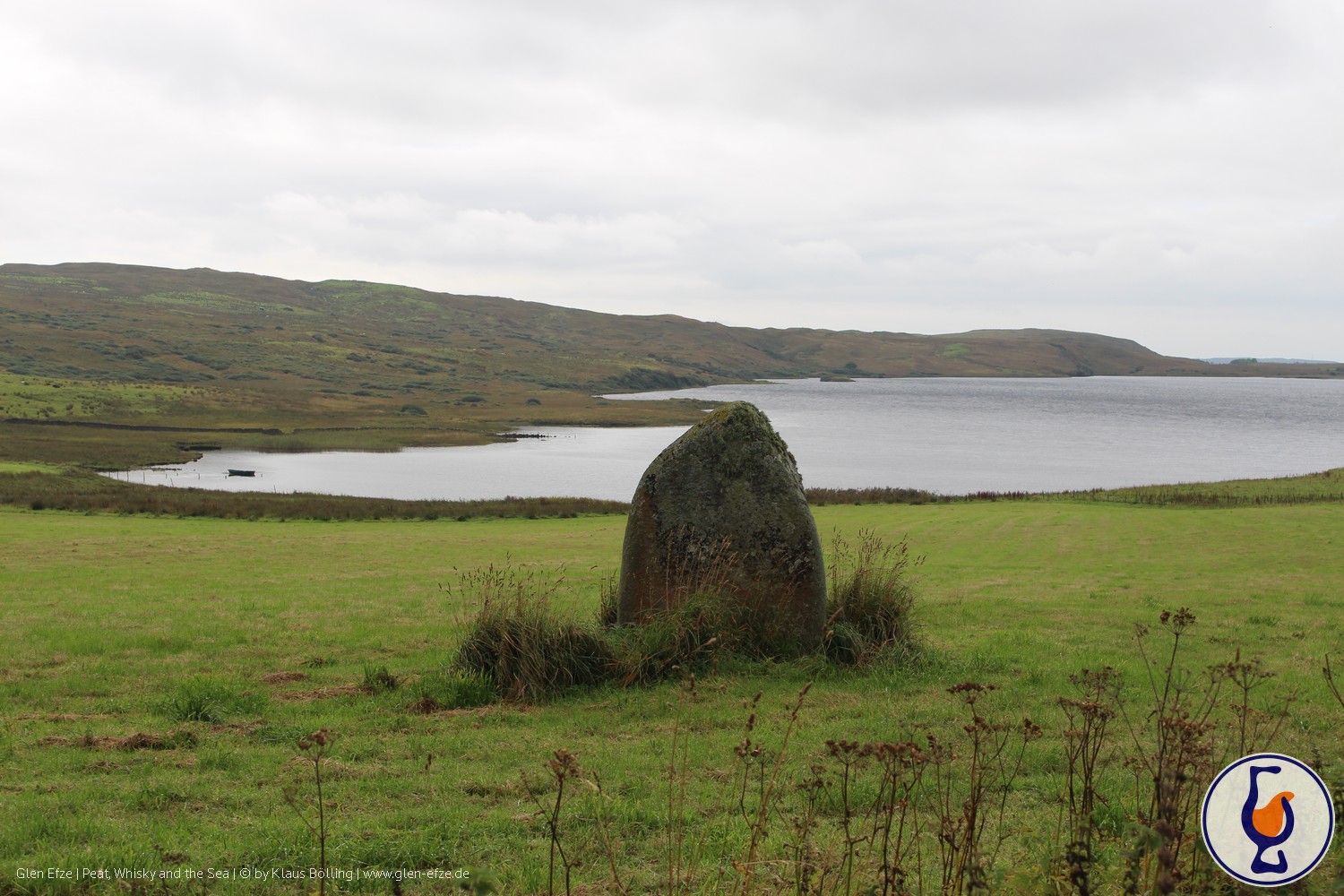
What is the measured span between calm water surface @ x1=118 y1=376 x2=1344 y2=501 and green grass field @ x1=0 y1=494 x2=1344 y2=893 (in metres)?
36.1

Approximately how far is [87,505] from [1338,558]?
129 ft

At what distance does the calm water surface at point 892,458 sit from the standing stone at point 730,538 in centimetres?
4024

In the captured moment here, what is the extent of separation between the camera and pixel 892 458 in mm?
76625

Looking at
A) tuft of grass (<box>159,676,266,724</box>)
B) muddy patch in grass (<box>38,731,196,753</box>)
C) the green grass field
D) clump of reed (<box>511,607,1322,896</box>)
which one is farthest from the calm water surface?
clump of reed (<box>511,607,1322,896</box>)

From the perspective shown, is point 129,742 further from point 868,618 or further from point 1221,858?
point 1221,858

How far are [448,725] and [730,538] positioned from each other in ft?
11.7

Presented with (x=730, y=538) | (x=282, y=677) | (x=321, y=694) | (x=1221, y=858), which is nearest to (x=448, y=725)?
(x=321, y=694)

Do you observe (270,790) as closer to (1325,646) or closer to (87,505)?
(1325,646)

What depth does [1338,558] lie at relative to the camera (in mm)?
20281

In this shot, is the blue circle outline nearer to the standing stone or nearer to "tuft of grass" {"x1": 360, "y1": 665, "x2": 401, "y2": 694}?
the standing stone

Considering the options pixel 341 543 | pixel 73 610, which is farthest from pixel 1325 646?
pixel 341 543

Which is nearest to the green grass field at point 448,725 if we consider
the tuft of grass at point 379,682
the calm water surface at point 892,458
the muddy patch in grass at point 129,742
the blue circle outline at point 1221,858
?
the muddy patch in grass at point 129,742

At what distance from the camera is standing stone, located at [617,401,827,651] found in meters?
9.89

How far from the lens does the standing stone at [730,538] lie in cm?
989
